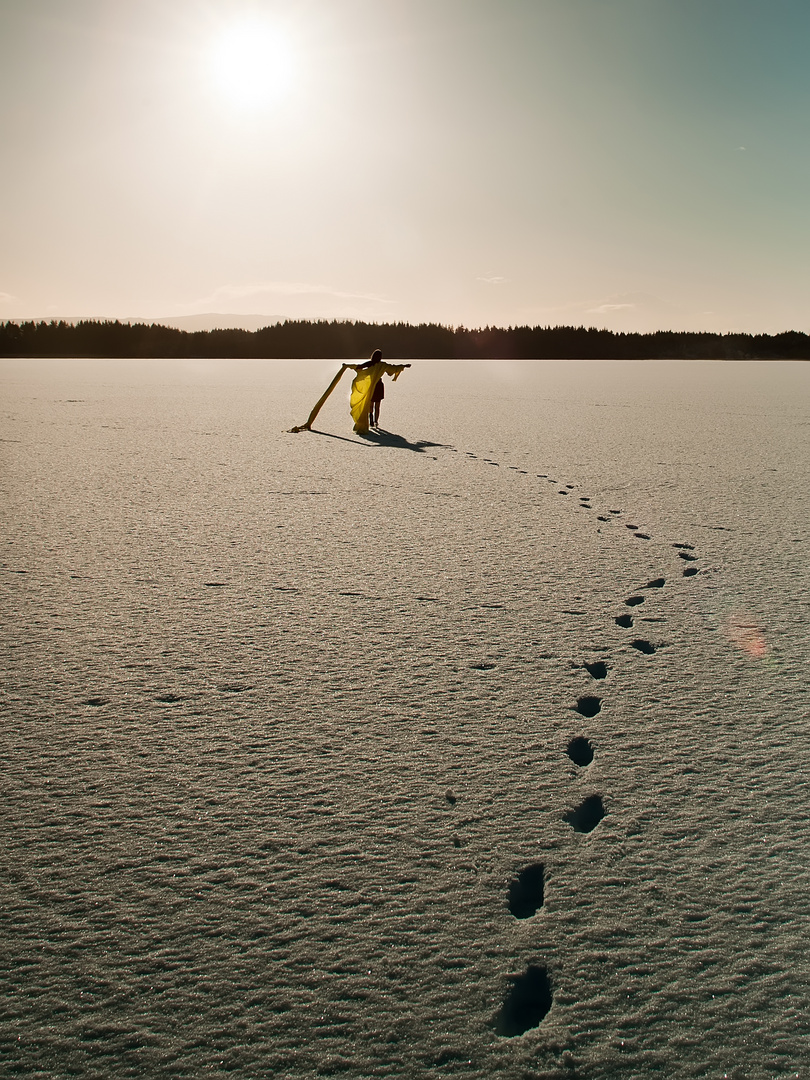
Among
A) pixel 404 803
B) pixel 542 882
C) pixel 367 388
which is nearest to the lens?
pixel 542 882

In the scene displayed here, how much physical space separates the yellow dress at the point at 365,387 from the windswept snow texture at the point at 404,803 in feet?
20.4

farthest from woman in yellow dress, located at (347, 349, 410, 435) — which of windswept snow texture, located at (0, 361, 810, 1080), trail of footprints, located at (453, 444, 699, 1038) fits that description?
trail of footprints, located at (453, 444, 699, 1038)

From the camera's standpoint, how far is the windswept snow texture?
1358 mm

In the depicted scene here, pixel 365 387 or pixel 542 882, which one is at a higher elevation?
pixel 365 387

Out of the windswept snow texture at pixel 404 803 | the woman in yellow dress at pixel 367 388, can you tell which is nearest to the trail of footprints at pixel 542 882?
the windswept snow texture at pixel 404 803

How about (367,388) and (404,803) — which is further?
(367,388)

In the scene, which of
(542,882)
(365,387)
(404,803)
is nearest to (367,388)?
(365,387)

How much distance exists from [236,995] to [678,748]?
1.43 metres

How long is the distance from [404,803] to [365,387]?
30.9ft

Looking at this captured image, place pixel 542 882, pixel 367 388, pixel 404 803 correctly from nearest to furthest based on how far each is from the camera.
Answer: pixel 542 882 < pixel 404 803 < pixel 367 388

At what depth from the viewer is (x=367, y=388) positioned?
10.9 meters

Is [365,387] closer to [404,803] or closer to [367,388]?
[367,388]

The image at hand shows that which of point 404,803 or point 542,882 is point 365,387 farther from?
point 542,882

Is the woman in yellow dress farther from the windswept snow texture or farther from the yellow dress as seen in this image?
the windswept snow texture
